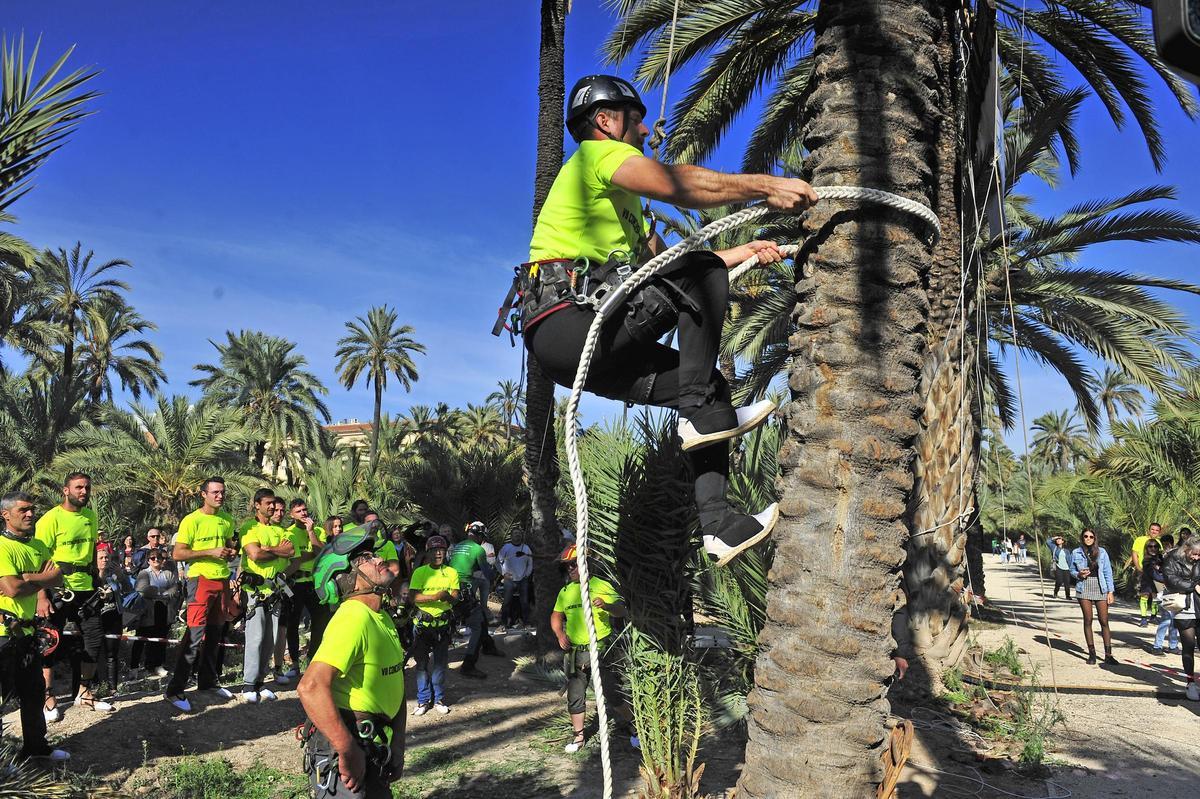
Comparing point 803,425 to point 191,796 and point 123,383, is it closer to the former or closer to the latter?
point 191,796

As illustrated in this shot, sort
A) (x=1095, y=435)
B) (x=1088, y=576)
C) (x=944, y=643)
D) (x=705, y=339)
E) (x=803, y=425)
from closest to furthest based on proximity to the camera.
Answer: (x=803, y=425) < (x=705, y=339) < (x=944, y=643) < (x=1088, y=576) < (x=1095, y=435)

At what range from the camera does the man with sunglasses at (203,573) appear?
8344mm

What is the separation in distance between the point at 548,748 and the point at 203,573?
385 cm

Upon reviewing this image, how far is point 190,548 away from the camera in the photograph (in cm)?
838

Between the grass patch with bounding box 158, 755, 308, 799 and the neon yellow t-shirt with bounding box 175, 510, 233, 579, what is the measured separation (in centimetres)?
195

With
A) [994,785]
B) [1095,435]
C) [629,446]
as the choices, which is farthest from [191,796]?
[1095,435]

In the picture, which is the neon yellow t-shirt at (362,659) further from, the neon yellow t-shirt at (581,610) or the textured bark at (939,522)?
the textured bark at (939,522)

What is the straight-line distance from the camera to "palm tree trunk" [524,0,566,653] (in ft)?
37.1

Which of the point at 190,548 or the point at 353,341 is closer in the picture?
the point at 190,548

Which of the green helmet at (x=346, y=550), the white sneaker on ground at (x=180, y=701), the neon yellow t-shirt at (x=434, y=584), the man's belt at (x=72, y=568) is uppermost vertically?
the green helmet at (x=346, y=550)

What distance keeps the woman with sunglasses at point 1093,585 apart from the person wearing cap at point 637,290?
11.2 meters

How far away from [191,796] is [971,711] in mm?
7188

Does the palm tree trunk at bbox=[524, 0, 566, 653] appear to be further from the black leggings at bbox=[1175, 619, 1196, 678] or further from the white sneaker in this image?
the black leggings at bbox=[1175, 619, 1196, 678]

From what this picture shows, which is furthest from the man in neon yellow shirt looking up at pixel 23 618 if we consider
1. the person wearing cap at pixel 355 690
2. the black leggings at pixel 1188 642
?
the black leggings at pixel 1188 642
